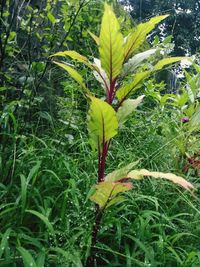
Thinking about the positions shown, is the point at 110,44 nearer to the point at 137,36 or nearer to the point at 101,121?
the point at 137,36

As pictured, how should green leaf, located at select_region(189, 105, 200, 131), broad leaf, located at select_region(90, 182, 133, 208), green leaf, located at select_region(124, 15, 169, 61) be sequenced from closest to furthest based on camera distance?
broad leaf, located at select_region(90, 182, 133, 208), green leaf, located at select_region(124, 15, 169, 61), green leaf, located at select_region(189, 105, 200, 131)

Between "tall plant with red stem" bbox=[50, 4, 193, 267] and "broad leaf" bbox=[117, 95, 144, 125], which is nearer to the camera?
"tall plant with red stem" bbox=[50, 4, 193, 267]

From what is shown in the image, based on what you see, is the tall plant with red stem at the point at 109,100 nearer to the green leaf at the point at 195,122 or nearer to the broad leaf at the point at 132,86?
the broad leaf at the point at 132,86

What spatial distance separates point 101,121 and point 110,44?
0.29 meters

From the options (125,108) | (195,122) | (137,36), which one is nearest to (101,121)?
(125,108)

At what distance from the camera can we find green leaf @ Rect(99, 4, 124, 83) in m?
1.38

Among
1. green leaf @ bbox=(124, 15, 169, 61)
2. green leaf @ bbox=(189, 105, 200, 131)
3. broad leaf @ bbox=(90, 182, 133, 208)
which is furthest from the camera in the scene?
green leaf @ bbox=(189, 105, 200, 131)

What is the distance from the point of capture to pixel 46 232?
1.60 m

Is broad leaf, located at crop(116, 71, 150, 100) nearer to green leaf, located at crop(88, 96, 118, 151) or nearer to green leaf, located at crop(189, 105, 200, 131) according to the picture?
green leaf, located at crop(88, 96, 118, 151)

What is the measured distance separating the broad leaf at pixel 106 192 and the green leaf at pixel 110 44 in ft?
1.45

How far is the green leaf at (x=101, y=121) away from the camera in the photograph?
1.36 metres

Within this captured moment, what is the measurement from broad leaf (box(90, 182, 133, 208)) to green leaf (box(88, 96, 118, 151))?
198 mm

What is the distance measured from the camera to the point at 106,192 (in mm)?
1394

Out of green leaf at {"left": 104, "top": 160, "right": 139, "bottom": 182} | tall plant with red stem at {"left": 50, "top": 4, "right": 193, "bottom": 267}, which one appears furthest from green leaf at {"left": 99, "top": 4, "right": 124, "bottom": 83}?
green leaf at {"left": 104, "top": 160, "right": 139, "bottom": 182}
